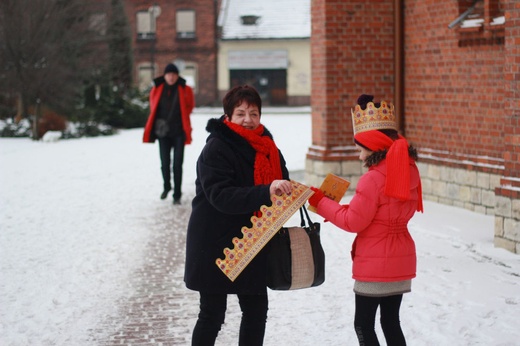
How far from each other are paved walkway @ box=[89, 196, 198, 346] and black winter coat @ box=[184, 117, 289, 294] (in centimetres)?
139

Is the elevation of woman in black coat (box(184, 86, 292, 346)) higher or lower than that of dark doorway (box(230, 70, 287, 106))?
lower

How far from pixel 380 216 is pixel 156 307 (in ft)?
9.32

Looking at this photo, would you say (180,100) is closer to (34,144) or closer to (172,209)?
(172,209)

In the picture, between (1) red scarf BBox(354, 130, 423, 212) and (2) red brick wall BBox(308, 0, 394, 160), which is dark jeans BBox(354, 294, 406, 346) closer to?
(1) red scarf BBox(354, 130, 423, 212)

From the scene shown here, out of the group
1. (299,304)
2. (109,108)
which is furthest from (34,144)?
(299,304)

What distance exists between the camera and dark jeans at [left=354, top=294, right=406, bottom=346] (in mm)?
4453

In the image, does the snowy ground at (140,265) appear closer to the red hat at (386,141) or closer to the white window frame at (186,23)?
the red hat at (386,141)

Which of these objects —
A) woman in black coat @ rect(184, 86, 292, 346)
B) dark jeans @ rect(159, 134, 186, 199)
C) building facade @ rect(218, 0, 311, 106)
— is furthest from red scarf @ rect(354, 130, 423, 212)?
building facade @ rect(218, 0, 311, 106)

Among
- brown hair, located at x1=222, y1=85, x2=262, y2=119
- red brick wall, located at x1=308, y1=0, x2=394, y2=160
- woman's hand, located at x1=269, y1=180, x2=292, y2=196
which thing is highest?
red brick wall, located at x1=308, y1=0, x2=394, y2=160

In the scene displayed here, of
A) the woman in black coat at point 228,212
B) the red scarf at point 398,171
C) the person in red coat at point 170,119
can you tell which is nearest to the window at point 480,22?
the person in red coat at point 170,119

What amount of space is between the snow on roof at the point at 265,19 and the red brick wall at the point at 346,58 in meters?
40.3

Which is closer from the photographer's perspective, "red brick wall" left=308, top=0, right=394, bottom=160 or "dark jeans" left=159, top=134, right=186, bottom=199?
"dark jeans" left=159, top=134, right=186, bottom=199

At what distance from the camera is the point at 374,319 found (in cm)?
449

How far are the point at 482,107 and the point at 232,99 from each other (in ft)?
21.5
